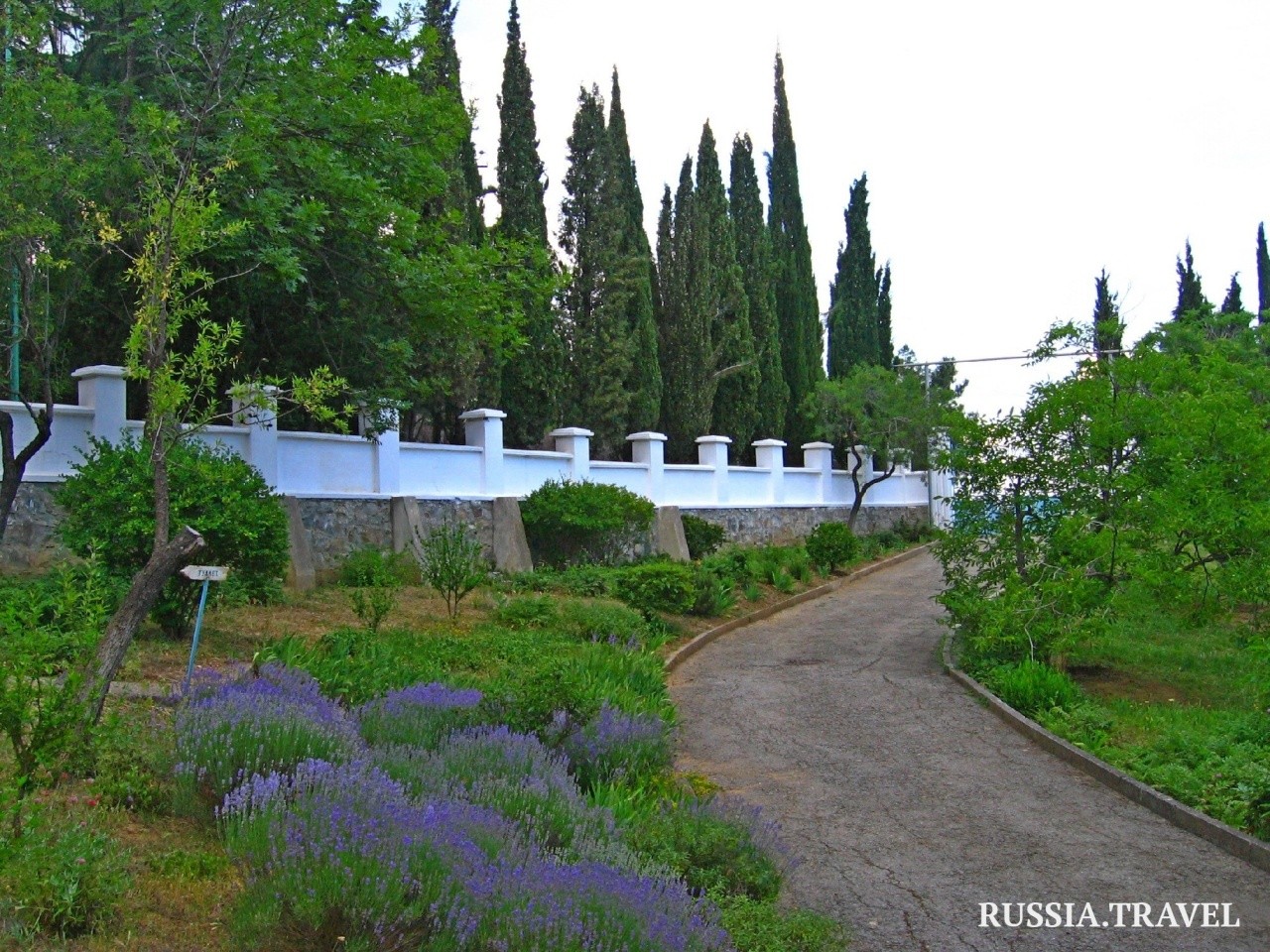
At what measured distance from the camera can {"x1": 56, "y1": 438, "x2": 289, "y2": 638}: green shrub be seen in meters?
10.2

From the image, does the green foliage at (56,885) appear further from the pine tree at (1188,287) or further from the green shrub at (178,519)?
the pine tree at (1188,287)

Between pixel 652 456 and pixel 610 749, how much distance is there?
Answer: 1496 centimetres

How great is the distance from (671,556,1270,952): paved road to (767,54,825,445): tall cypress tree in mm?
20786

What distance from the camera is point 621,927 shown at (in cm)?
413

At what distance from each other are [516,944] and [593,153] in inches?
914

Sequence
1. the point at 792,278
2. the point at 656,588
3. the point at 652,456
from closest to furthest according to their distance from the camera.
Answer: the point at 656,588 → the point at 652,456 → the point at 792,278

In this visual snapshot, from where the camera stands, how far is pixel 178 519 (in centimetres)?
1017

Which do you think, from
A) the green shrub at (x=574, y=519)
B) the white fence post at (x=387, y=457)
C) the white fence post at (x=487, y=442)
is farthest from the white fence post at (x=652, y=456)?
the white fence post at (x=387, y=457)

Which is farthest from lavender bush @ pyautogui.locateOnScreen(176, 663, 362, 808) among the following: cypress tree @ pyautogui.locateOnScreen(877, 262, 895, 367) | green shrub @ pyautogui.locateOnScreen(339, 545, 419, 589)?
cypress tree @ pyautogui.locateOnScreen(877, 262, 895, 367)

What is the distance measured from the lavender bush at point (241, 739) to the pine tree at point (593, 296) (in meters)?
17.2

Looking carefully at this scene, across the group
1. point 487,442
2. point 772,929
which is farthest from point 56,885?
point 487,442

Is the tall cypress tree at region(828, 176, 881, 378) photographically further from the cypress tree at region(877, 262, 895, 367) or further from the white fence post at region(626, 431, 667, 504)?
the white fence post at region(626, 431, 667, 504)

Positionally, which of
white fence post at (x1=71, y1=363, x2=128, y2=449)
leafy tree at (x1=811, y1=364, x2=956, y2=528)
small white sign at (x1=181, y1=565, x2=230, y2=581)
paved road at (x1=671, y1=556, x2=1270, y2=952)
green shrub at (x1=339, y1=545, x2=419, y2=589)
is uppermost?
leafy tree at (x1=811, y1=364, x2=956, y2=528)

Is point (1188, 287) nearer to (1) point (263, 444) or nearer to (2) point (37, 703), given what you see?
(1) point (263, 444)
